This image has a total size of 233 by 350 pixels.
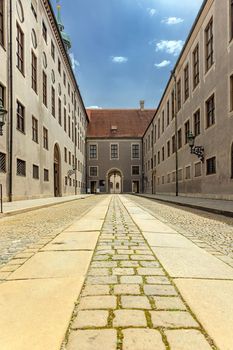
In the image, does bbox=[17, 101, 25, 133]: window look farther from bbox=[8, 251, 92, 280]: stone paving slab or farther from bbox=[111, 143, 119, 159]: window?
bbox=[111, 143, 119, 159]: window

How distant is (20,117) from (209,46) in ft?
38.1

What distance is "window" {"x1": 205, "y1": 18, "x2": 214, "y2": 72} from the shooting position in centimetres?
1649

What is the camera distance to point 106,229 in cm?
509

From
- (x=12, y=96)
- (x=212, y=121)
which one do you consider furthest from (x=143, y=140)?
(x=12, y=96)

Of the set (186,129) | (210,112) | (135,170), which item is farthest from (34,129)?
(135,170)

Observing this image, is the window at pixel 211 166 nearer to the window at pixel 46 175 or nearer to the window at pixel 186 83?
the window at pixel 186 83

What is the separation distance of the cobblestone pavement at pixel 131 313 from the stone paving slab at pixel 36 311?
0.07 m

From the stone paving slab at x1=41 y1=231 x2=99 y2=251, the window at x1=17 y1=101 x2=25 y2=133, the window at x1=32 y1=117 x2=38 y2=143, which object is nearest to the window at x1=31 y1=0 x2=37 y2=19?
the window at x1=32 y1=117 x2=38 y2=143

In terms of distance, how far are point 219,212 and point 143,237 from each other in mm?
4796

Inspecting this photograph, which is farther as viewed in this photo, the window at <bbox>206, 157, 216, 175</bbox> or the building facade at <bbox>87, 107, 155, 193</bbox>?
the building facade at <bbox>87, 107, 155, 193</bbox>

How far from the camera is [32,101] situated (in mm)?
18125

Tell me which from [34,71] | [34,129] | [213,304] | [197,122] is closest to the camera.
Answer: [213,304]

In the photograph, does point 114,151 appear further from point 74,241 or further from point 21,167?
point 74,241

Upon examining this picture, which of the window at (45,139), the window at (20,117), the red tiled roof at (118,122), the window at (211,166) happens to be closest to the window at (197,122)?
the window at (211,166)
